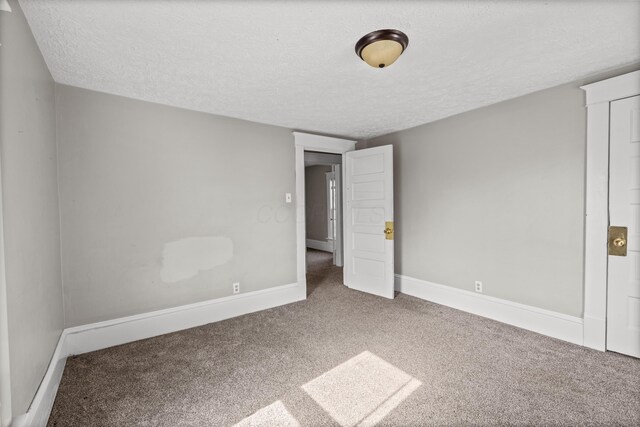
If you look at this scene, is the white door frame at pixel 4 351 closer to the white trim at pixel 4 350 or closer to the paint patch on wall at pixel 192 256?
the white trim at pixel 4 350

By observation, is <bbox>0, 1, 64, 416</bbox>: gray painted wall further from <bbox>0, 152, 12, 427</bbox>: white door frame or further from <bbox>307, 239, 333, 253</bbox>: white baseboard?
<bbox>307, 239, 333, 253</bbox>: white baseboard

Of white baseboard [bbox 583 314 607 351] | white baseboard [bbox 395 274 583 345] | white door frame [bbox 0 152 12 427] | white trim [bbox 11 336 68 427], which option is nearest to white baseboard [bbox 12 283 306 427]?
white trim [bbox 11 336 68 427]

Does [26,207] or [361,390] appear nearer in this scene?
[26,207]

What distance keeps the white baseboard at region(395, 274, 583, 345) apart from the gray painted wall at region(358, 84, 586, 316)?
72 millimetres

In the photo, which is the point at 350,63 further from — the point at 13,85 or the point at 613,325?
the point at 613,325

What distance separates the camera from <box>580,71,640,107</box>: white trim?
218cm

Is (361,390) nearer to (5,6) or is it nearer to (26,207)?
(26,207)

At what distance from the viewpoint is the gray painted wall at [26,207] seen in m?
1.29

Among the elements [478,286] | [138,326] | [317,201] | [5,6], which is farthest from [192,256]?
[317,201]

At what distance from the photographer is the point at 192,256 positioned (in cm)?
304

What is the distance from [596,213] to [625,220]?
0.58 feet

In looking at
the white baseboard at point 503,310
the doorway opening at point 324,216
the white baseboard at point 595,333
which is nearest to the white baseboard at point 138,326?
the white baseboard at point 503,310

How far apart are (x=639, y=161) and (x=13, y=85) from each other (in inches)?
163

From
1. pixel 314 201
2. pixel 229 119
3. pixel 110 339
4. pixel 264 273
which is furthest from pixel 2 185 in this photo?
pixel 314 201
